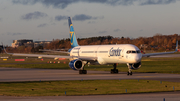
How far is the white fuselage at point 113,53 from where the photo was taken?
43281 millimetres

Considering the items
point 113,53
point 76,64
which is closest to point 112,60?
point 113,53

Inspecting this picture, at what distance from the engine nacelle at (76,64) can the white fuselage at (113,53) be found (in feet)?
11.3

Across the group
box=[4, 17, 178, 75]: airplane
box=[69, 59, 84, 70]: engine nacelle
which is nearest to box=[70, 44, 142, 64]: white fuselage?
box=[4, 17, 178, 75]: airplane

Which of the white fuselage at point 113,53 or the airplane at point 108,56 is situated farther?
the airplane at point 108,56

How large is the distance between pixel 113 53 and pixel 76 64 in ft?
20.3

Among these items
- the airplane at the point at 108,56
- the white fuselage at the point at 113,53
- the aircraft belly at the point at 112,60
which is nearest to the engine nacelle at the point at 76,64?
the airplane at the point at 108,56

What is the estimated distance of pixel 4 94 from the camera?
2367cm

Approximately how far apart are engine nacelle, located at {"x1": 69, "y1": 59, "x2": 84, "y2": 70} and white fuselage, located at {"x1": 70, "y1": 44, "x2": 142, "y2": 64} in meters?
3.44

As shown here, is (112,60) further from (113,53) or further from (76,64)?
(76,64)

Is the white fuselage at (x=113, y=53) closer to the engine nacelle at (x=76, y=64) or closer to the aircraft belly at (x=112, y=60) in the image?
the aircraft belly at (x=112, y=60)

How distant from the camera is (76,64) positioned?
47594mm

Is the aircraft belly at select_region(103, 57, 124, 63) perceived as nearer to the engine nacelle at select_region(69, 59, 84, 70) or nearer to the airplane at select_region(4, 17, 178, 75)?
the airplane at select_region(4, 17, 178, 75)

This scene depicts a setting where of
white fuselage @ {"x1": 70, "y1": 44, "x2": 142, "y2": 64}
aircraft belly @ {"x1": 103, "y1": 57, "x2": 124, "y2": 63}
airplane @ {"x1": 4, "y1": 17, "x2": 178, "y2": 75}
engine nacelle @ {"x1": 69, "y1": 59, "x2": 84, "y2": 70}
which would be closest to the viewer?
white fuselage @ {"x1": 70, "y1": 44, "x2": 142, "y2": 64}

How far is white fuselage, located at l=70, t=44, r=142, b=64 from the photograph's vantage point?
4328cm
